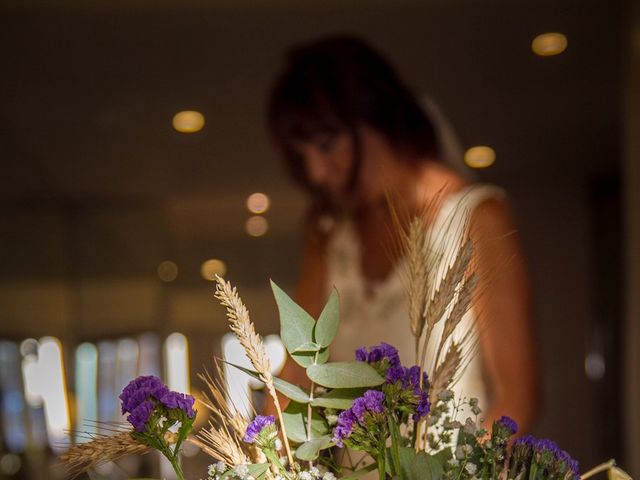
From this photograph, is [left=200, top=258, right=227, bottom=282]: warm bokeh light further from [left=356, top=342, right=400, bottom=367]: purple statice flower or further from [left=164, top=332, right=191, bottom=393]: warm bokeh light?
[left=356, top=342, right=400, bottom=367]: purple statice flower

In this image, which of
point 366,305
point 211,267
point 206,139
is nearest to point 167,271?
point 211,267

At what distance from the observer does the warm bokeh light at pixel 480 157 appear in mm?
3531

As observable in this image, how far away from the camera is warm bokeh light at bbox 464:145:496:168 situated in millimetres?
3531

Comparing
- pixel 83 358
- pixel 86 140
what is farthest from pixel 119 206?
pixel 83 358

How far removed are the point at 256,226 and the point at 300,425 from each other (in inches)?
116

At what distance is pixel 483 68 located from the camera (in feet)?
10.5

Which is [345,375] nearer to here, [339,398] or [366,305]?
[339,398]

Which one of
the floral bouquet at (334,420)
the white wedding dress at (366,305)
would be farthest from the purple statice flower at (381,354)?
the white wedding dress at (366,305)

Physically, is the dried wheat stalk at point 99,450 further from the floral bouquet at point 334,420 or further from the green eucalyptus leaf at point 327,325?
the green eucalyptus leaf at point 327,325

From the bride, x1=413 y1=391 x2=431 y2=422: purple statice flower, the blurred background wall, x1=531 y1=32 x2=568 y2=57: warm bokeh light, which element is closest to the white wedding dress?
the bride

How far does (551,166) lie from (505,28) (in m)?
0.90

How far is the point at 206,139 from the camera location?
3328 millimetres

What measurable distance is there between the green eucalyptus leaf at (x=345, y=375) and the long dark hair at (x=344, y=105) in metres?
1.44

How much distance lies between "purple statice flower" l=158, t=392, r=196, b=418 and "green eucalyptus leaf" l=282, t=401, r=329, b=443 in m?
0.07
